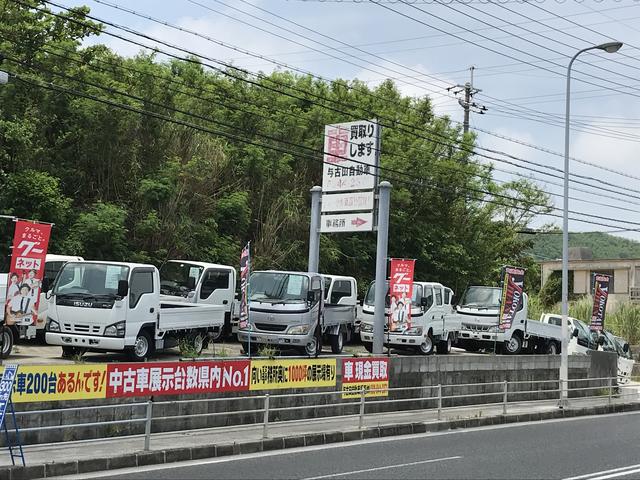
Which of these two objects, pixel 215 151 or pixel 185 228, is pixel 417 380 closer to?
pixel 185 228

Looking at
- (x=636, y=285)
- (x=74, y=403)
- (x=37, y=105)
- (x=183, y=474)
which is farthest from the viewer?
(x=636, y=285)

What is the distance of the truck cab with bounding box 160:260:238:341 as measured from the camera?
20750 mm

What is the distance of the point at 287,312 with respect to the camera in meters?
20.4

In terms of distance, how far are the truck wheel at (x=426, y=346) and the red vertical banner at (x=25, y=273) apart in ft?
39.6

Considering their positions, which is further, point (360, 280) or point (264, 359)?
point (360, 280)

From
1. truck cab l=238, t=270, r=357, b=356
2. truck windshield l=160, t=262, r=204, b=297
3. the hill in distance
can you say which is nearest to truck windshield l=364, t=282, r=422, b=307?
truck cab l=238, t=270, r=357, b=356

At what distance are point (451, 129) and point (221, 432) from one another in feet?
105

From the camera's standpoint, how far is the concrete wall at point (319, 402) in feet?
Result: 41.5

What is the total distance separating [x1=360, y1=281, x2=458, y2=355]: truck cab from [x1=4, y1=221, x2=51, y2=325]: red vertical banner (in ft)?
35.2

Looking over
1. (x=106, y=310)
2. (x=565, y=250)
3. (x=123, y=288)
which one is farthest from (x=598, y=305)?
(x=106, y=310)

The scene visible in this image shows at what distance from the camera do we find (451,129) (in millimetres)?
43562

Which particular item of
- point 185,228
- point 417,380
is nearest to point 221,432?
point 417,380

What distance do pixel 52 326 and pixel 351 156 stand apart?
12731 millimetres

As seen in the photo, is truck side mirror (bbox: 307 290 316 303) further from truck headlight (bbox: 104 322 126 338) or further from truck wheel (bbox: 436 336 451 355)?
truck wheel (bbox: 436 336 451 355)
